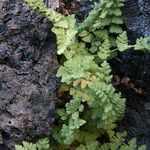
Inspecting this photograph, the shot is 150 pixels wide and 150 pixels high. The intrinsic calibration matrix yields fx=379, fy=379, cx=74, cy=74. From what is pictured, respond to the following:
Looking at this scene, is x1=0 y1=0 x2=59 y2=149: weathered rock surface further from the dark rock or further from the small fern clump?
the dark rock

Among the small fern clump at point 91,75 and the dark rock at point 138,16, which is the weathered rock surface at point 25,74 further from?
the dark rock at point 138,16

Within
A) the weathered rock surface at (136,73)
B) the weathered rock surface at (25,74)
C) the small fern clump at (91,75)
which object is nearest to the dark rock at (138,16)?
the weathered rock surface at (136,73)

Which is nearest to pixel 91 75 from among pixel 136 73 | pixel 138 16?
pixel 136 73

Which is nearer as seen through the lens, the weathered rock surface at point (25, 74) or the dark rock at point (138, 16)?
the weathered rock surface at point (25, 74)

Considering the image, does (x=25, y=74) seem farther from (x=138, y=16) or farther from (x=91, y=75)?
(x=138, y=16)

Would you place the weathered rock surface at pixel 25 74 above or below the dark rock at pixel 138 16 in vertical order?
below

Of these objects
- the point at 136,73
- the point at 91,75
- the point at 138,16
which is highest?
the point at 138,16

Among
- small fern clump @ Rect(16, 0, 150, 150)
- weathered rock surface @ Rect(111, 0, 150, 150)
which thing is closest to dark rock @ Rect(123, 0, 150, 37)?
weathered rock surface @ Rect(111, 0, 150, 150)
